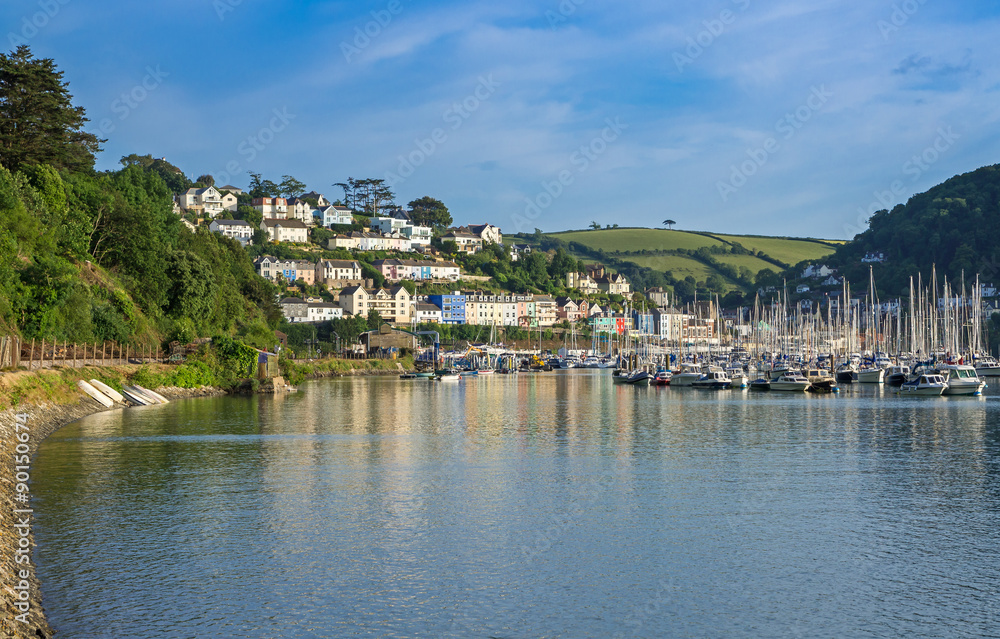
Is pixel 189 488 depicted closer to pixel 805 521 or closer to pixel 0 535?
pixel 0 535

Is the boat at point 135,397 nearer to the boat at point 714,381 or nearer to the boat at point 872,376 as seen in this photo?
the boat at point 714,381

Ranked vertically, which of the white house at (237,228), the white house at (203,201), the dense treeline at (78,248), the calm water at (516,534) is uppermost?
the white house at (203,201)

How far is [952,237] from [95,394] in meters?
160

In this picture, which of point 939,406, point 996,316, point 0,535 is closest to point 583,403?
point 939,406

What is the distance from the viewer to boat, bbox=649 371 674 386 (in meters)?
91.2

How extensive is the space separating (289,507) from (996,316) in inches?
5759

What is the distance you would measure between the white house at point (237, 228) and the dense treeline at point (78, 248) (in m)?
102

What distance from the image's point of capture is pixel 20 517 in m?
21.4

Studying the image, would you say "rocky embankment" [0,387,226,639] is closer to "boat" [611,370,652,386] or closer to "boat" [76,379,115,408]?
"boat" [76,379,115,408]

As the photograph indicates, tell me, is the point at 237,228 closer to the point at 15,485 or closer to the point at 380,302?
the point at 380,302

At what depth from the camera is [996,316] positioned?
5659 inches

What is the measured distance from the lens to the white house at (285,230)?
19400 cm

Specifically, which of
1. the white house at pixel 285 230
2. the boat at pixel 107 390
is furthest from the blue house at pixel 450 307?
the boat at pixel 107 390

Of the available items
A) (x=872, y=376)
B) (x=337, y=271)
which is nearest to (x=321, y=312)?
(x=337, y=271)
